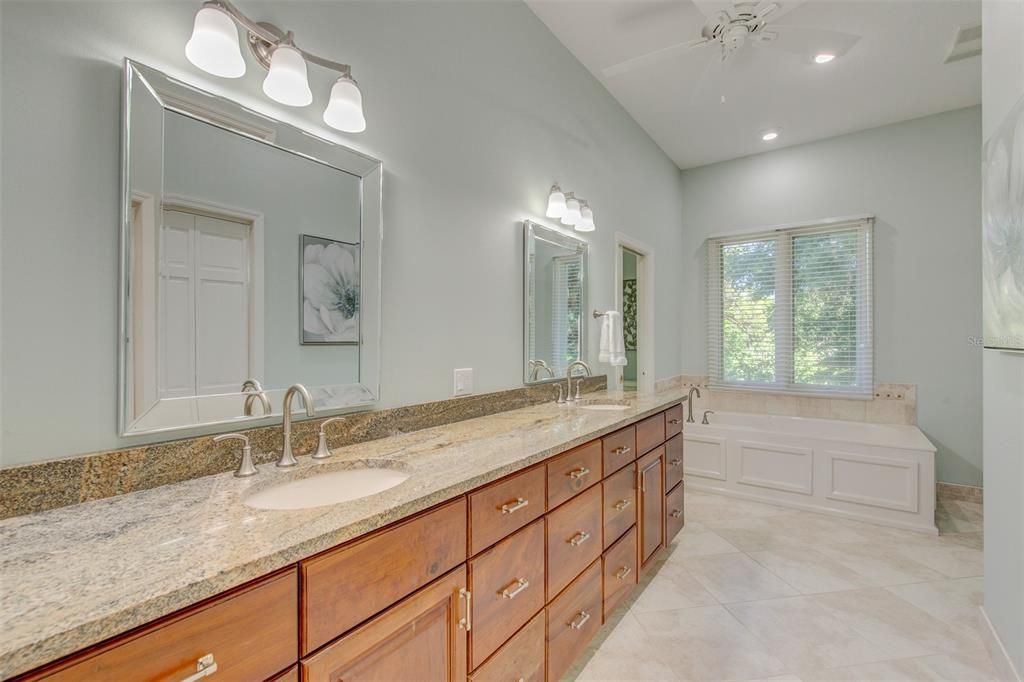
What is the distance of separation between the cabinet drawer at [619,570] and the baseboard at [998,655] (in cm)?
126

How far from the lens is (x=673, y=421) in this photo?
8.37 feet

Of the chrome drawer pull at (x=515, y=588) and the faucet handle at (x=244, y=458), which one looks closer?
the faucet handle at (x=244, y=458)

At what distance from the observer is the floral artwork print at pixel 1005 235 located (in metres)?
1.38

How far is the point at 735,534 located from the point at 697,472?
2.99 feet

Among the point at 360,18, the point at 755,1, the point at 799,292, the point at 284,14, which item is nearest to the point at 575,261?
the point at 755,1

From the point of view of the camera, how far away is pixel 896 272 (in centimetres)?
372

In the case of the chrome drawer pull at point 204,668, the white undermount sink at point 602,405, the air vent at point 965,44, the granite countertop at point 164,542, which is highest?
the air vent at point 965,44

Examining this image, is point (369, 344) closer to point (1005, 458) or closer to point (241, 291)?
point (241, 291)

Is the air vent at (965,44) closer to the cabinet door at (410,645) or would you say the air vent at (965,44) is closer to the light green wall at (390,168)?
the light green wall at (390,168)

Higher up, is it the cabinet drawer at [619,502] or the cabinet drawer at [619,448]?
the cabinet drawer at [619,448]

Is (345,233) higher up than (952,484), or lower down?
higher up

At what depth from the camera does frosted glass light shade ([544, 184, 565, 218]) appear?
2545mm

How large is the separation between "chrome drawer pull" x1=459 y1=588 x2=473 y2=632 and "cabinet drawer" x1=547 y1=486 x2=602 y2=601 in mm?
389

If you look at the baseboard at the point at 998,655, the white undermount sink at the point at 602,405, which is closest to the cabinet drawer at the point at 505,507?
the white undermount sink at the point at 602,405
